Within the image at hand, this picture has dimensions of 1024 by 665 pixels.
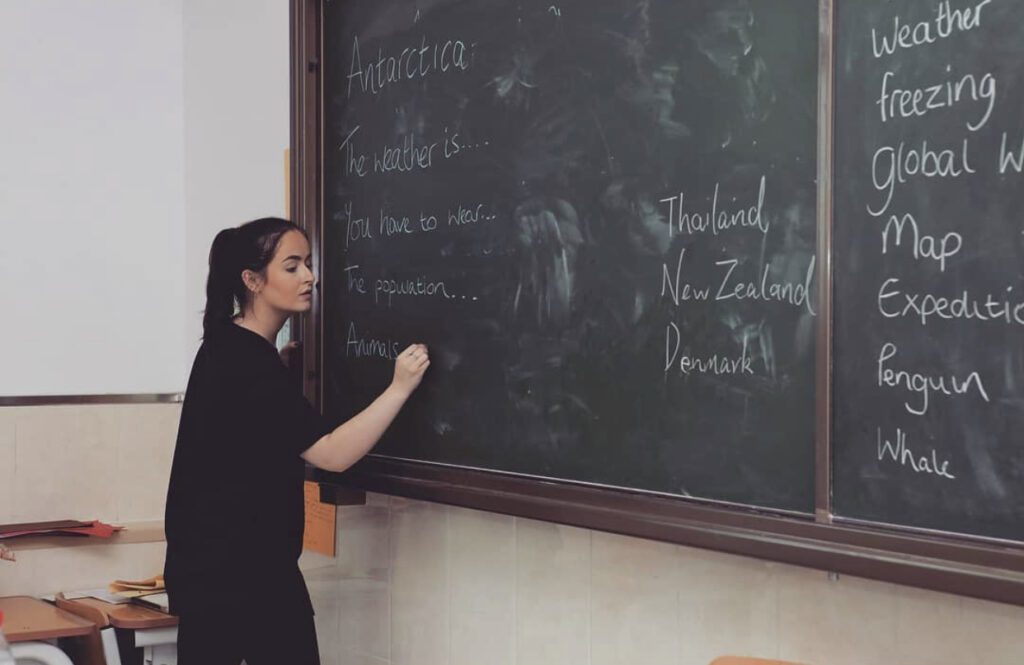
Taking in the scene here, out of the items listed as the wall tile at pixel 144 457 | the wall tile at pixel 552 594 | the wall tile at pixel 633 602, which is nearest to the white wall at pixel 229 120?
the wall tile at pixel 144 457

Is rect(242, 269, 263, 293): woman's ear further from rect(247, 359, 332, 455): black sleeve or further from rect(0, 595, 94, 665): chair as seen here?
rect(0, 595, 94, 665): chair

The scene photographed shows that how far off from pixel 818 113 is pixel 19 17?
282 cm

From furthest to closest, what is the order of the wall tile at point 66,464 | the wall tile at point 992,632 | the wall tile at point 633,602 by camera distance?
the wall tile at point 66,464
the wall tile at point 633,602
the wall tile at point 992,632

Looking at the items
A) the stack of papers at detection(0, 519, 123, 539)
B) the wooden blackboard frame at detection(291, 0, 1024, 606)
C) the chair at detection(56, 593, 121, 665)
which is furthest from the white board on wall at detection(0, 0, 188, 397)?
the wooden blackboard frame at detection(291, 0, 1024, 606)

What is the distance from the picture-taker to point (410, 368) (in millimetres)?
2375

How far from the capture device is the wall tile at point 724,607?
6.31 ft

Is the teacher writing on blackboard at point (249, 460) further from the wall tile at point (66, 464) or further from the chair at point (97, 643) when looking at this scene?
the wall tile at point (66, 464)

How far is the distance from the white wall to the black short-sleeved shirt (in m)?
1.06

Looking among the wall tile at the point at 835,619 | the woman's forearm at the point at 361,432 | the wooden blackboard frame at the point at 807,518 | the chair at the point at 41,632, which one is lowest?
the chair at the point at 41,632

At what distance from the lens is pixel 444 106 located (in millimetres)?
2373

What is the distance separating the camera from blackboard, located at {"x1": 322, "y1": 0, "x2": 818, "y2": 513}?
1.73m

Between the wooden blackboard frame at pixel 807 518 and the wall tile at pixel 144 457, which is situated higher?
the wooden blackboard frame at pixel 807 518

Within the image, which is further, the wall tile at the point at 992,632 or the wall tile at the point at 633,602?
the wall tile at the point at 633,602

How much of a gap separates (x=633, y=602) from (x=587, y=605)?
5.1 inches
